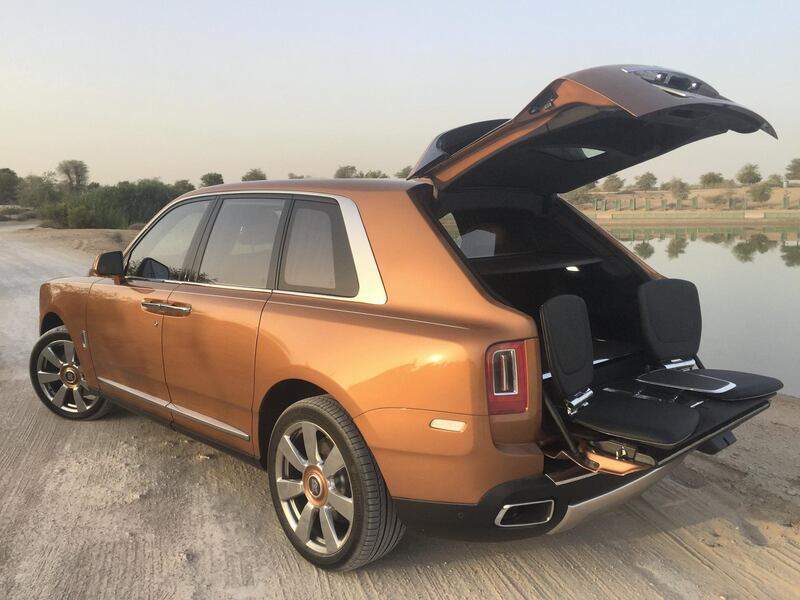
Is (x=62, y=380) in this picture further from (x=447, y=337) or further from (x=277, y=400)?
(x=447, y=337)

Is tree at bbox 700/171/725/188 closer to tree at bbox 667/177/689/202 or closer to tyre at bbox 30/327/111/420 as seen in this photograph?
tree at bbox 667/177/689/202

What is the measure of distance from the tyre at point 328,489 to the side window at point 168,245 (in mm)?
1457

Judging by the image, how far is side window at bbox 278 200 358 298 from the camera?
2.71m

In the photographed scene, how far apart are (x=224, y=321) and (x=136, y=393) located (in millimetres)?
1240

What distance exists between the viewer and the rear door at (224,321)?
3.01 meters

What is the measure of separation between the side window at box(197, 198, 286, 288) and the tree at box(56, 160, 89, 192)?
7137 centimetres

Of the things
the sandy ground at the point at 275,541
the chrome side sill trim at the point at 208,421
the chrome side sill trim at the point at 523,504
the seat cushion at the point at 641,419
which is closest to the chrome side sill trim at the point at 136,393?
the chrome side sill trim at the point at 208,421

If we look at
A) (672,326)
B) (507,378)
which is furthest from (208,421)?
(672,326)

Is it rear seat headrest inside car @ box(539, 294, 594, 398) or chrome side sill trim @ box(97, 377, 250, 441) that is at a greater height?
rear seat headrest inside car @ box(539, 294, 594, 398)

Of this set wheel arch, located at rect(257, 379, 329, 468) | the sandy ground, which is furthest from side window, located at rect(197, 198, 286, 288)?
the sandy ground

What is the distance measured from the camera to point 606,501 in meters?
2.41

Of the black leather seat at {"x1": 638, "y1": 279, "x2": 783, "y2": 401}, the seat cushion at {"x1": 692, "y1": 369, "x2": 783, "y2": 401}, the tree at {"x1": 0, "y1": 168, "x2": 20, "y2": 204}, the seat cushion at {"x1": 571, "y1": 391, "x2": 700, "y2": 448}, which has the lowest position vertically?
the seat cushion at {"x1": 692, "y1": 369, "x2": 783, "y2": 401}

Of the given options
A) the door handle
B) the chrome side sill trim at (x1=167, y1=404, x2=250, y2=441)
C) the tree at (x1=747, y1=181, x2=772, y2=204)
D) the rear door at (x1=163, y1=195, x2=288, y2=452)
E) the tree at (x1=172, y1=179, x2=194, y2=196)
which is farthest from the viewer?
the tree at (x1=172, y1=179, x2=194, y2=196)

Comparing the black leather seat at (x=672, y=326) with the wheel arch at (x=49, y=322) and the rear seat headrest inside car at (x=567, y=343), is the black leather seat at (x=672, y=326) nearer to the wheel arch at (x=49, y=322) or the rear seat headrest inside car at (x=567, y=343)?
the rear seat headrest inside car at (x=567, y=343)
